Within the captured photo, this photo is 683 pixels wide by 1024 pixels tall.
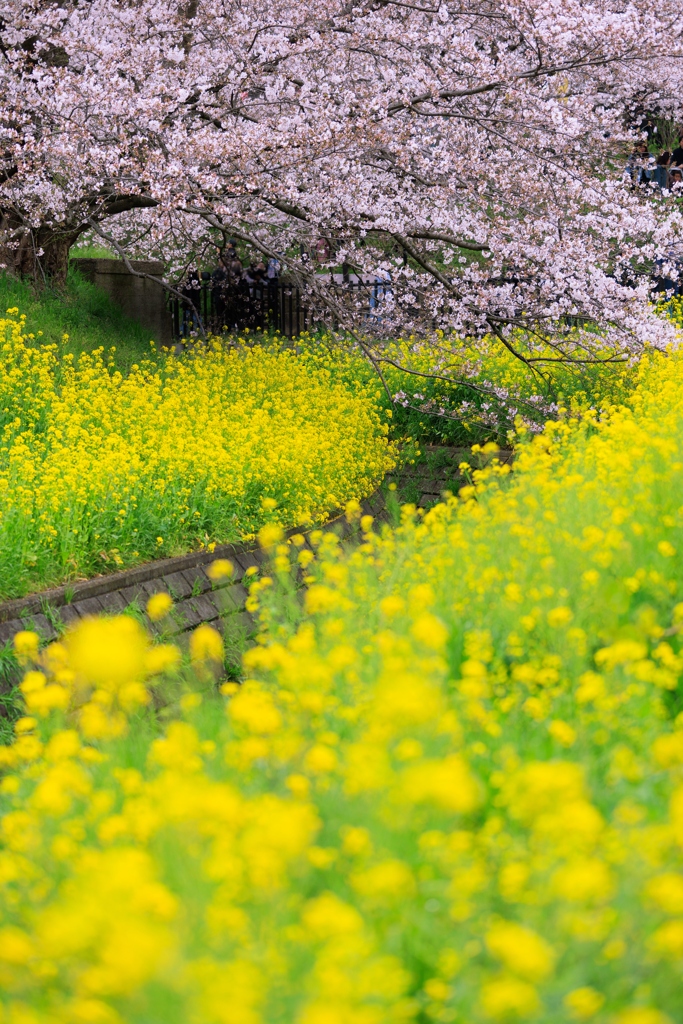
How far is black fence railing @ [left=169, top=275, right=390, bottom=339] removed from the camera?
14.5 meters

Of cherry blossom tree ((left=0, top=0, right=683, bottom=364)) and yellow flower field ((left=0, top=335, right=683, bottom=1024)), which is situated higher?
cherry blossom tree ((left=0, top=0, right=683, bottom=364))

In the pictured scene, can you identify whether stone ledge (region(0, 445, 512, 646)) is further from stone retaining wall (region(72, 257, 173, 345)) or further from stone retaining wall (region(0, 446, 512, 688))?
stone retaining wall (region(72, 257, 173, 345))

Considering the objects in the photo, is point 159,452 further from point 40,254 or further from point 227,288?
point 227,288

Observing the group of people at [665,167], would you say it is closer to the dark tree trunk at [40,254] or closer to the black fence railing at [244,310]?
the black fence railing at [244,310]

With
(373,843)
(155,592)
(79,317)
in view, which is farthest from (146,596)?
(79,317)

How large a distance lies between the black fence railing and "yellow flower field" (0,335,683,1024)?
10633mm

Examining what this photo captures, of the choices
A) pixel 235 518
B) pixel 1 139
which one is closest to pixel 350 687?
pixel 235 518

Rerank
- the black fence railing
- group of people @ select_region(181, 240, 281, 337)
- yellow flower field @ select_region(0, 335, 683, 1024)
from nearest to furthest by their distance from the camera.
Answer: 1. yellow flower field @ select_region(0, 335, 683, 1024)
2. the black fence railing
3. group of people @ select_region(181, 240, 281, 337)

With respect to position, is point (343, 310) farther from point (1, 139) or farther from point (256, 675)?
point (256, 675)

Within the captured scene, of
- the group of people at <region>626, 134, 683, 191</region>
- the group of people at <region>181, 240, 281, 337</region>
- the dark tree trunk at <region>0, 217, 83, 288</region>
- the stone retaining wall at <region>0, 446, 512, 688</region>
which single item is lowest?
the stone retaining wall at <region>0, 446, 512, 688</region>

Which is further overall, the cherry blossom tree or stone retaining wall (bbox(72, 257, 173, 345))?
stone retaining wall (bbox(72, 257, 173, 345))

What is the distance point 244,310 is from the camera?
15523 millimetres

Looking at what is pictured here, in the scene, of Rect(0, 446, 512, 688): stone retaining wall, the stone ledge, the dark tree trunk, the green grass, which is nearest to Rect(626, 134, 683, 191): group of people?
the green grass

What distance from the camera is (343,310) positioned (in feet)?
36.2
